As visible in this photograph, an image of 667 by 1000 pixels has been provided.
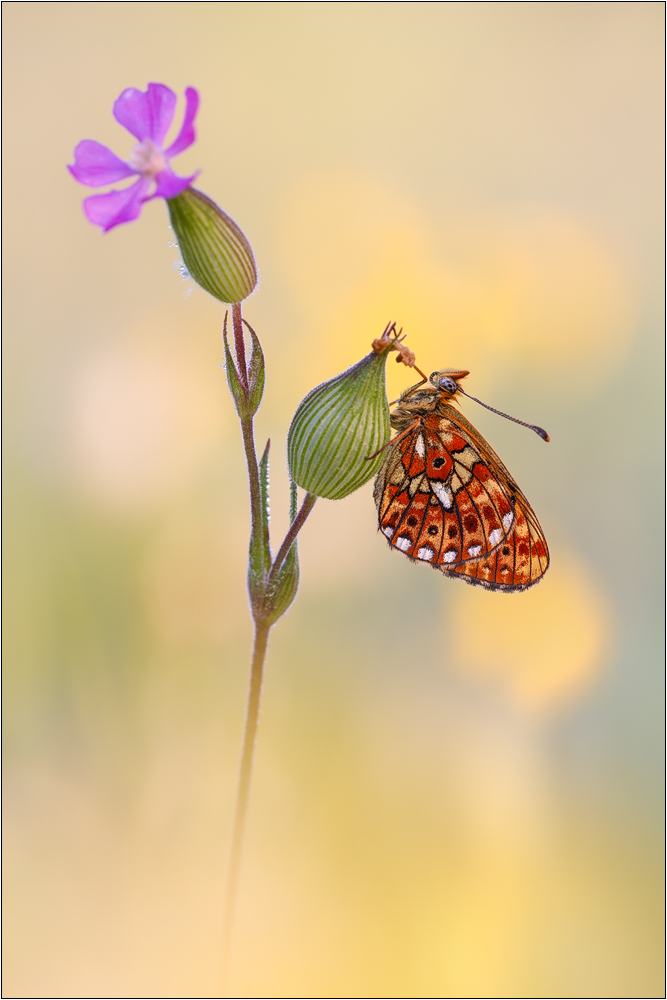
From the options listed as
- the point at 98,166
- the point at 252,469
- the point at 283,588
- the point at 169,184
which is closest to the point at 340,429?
the point at 252,469

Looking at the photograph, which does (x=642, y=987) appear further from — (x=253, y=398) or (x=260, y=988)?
(x=253, y=398)

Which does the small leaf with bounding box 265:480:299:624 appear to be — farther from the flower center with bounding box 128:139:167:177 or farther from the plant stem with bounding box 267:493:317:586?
the flower center with bounding box 128:139:167:177

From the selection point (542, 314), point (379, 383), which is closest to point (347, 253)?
point (542, 314)

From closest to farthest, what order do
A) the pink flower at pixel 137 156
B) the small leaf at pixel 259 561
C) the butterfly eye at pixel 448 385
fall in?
the pink flower at pixel 137 156
the small leaf at pixel 259 561
the butterfly eye at pixel 448 385

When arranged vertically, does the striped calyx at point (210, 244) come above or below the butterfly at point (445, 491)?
above

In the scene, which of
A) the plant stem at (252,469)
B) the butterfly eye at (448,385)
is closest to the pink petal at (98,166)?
the plant stem at (252,469)

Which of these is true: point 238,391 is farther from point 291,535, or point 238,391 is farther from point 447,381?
point 447,381

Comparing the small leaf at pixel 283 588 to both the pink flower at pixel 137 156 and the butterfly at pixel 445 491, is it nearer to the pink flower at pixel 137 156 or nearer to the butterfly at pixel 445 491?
the butterfly at pixel 445 491

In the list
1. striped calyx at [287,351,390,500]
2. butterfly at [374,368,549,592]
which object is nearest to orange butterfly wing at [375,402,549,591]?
butterfly at [374,368,549,592]
